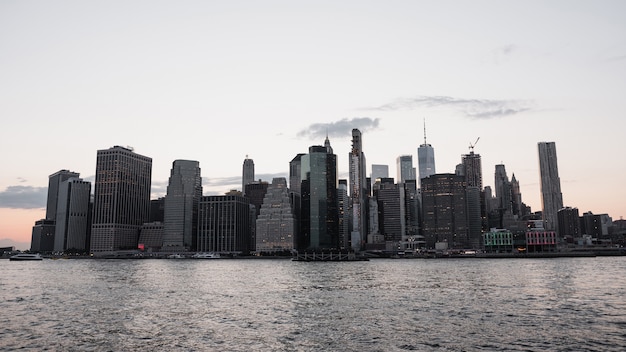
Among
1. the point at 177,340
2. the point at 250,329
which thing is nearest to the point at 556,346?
the point at 250,329

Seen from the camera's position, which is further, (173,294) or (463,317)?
(173,294)

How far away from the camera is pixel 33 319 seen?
64125mm

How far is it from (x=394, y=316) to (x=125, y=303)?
4155cm

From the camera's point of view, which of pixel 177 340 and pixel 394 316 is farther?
pixel 394 316

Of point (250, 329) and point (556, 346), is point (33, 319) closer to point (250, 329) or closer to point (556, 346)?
point (250, 329)

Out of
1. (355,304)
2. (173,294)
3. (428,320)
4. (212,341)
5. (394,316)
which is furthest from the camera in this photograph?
(173,294)

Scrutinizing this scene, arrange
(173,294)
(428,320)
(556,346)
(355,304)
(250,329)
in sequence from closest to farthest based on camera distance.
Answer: (556,346) < (250,329) < (428,320) < (355,304) < (173,294)

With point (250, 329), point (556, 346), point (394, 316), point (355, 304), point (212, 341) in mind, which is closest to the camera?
point (556, 346)

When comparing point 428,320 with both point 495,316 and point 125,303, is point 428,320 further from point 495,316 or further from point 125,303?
point 125,303

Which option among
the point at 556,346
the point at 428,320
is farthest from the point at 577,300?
the point at 556,346

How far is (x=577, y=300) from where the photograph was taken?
267ft

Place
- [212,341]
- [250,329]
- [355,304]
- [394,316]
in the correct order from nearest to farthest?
[212,341]
[250,329]
[394,316]
[355,304]

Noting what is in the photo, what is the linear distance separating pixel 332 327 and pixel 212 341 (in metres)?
14.3

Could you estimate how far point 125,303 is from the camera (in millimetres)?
80312
